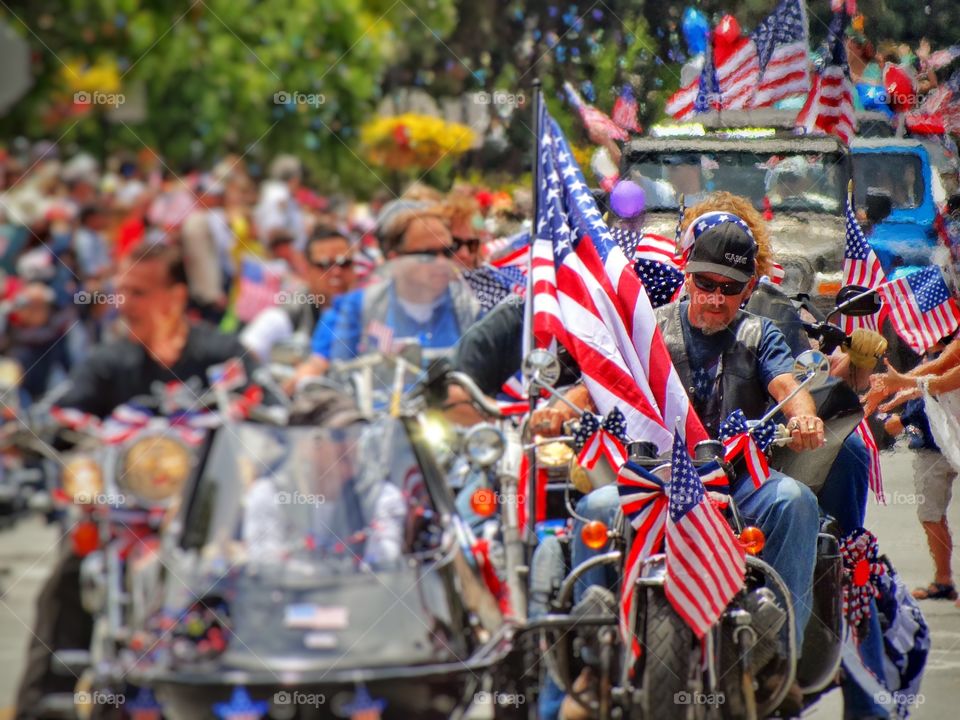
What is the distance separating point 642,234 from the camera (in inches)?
304

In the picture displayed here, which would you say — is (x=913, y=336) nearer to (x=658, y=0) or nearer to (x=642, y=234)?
(x=642, y=234)

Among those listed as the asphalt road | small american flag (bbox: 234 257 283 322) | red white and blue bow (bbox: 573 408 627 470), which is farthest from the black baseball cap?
the asphalt road

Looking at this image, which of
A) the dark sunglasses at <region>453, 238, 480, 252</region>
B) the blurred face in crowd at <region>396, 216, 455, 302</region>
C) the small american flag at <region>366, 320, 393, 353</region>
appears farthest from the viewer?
the dark sunglasses at <region>453, 238, 480, 252</region>

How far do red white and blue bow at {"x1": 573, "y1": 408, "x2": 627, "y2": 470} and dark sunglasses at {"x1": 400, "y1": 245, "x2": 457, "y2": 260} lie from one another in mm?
1337

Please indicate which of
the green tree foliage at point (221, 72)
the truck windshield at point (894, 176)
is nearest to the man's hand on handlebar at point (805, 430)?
the green tree foliage at point (221, 72)

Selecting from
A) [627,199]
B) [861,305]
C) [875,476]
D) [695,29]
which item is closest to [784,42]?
[695,29]

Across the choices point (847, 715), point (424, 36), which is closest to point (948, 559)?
point (847, 715)

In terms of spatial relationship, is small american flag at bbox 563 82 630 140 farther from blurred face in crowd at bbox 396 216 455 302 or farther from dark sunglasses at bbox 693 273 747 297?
dark sunglasses at bbox 693 273 747 297

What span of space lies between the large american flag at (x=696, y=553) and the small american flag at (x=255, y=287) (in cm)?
170

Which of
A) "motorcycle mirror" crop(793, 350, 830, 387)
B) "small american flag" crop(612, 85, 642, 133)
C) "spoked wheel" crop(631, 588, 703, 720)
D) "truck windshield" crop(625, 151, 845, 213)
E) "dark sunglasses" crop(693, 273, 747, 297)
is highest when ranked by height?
"small american flag" crop(612, 85, 642, 133)

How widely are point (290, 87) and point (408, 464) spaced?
157cm

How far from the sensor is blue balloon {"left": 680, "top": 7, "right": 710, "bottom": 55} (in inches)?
331

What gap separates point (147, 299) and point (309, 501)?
0.95m

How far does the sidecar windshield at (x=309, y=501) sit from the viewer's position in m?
5.55
